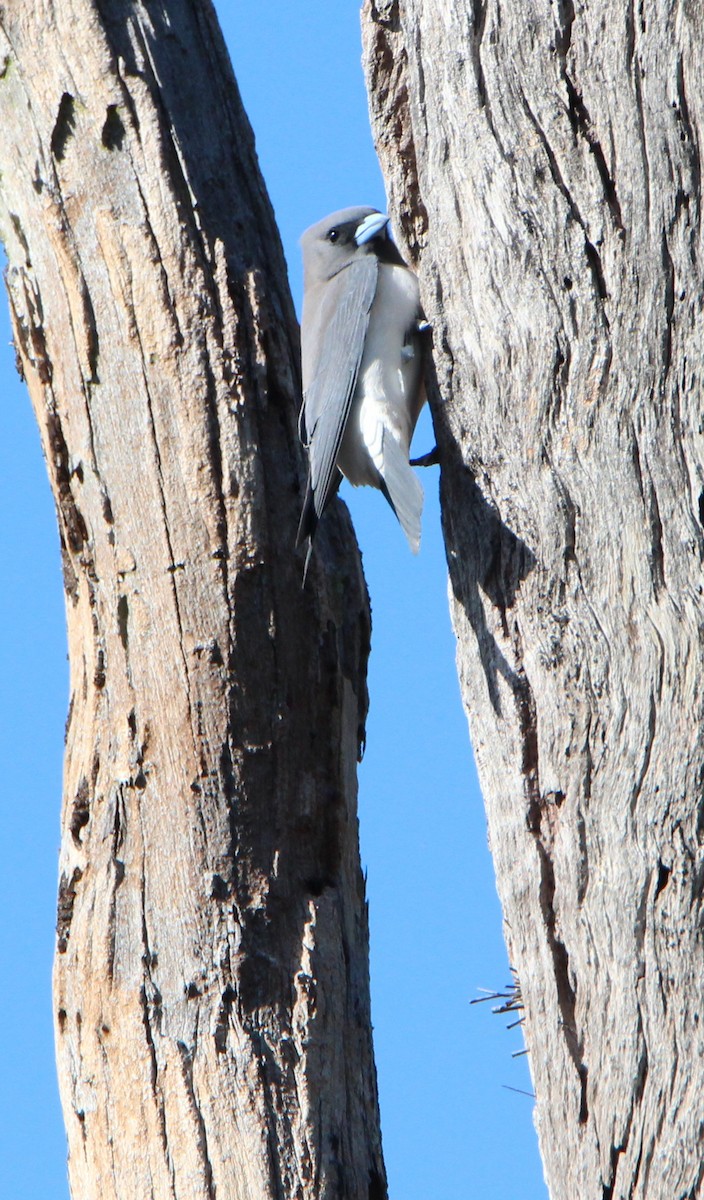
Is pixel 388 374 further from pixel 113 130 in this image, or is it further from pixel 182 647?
pixel 182 647

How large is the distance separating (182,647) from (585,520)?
987mm

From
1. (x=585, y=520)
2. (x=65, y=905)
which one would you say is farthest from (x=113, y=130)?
(x=65, y=905)

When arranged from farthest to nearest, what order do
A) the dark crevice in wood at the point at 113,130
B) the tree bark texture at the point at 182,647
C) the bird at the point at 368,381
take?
the bird at the point at 368,381, the dark crevice in wood at the point at 113,130, the tree bark texture at the point at 182,647

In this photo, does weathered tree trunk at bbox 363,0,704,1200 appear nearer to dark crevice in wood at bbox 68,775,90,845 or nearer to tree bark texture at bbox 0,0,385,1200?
tree bark texture at bbox 0,0,385,1200

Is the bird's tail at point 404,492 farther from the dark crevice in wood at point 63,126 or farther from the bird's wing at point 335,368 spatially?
the dark crevice in wood at point 63,126

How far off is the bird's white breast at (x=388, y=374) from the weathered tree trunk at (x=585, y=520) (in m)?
0.46

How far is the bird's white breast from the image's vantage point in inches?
145

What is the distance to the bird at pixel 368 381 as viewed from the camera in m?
3.49

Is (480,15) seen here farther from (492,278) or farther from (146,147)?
(146,147)

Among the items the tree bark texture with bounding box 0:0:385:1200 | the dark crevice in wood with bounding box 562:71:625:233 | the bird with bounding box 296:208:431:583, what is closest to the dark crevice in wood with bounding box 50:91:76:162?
the tree bark texture with bounding box 0:0:385:1200

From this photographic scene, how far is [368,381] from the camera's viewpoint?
3791mm

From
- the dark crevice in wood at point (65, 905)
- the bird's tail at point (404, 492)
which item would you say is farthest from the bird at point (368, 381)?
the dark crevice in wood at point (65, 905)

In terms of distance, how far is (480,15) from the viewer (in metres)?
3.13

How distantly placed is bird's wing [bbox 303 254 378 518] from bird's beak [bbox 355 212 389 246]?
0.14 meters
